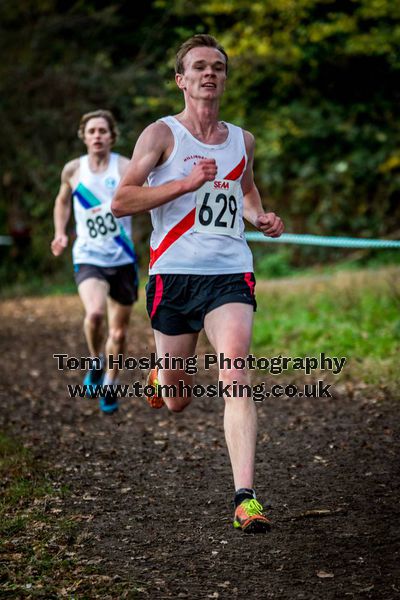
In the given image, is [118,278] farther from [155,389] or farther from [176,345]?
[176,345]

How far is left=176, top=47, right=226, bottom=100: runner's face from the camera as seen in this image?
14.5 feet

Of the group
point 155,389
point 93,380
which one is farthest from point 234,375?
point 93,380

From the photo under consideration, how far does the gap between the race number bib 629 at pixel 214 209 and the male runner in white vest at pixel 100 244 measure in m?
2.85

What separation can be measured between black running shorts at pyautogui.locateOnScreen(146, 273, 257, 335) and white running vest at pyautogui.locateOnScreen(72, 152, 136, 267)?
9.22ft

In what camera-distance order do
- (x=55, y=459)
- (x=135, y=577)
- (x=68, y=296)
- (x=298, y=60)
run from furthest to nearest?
(x=68, y=296)
(x=298, y=60)
(x=55, y=459)
(x=135, y=577)

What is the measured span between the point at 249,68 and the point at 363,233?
3574 mm

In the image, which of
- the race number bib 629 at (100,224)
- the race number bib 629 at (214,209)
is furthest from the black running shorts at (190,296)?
the race number bib 629 at (100,224)

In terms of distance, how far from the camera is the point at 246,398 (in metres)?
4.23

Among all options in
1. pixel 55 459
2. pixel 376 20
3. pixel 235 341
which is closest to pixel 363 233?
pixel 376 20

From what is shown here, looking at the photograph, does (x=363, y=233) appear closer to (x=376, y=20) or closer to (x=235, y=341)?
(x=376, y=20)

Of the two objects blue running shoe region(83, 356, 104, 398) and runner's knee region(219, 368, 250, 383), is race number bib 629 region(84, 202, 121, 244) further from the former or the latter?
runner's knee region(219, 368, 250, 383)

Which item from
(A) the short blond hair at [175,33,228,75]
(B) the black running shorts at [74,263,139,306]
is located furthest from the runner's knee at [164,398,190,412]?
(B) the black running shorts at [74,263,139,306]

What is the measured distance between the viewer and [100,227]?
24.0 ft

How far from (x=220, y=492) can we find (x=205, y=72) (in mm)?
2122
